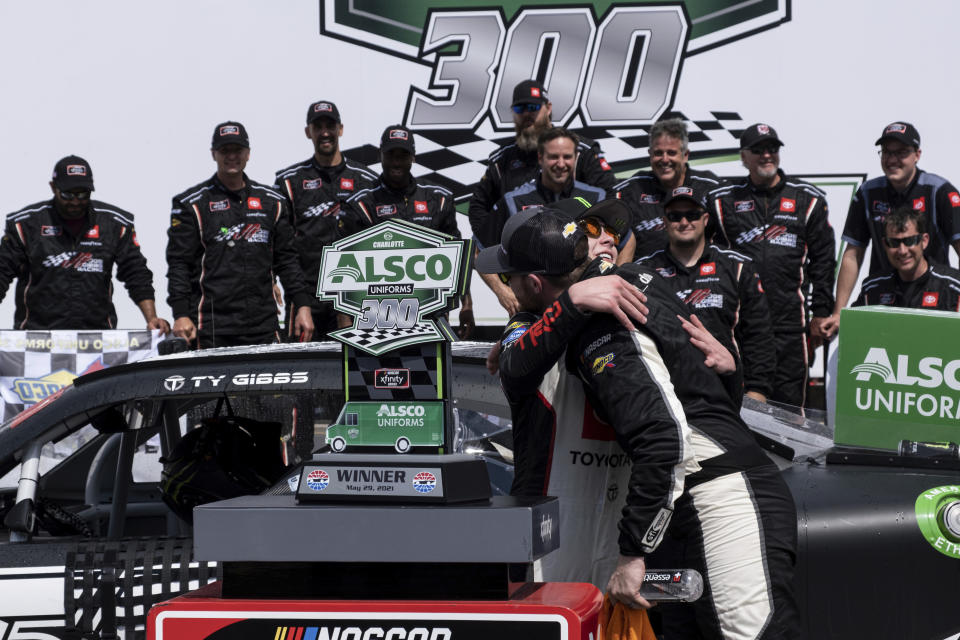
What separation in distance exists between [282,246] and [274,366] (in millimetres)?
3436

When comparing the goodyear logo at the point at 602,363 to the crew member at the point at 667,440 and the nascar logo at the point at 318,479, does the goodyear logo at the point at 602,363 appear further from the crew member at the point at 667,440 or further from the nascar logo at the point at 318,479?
the nascar logo at the point at 318,479

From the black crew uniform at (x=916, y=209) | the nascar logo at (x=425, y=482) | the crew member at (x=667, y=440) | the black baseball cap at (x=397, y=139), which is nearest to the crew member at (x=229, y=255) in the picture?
the black baseball cap at (x=397, y=139)

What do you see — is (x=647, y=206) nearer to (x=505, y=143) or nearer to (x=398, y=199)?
(x=505, y=143)

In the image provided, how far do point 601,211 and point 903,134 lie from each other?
4363 mm

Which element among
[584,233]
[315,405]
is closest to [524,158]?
[315,405]

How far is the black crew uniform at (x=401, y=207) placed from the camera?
647cm

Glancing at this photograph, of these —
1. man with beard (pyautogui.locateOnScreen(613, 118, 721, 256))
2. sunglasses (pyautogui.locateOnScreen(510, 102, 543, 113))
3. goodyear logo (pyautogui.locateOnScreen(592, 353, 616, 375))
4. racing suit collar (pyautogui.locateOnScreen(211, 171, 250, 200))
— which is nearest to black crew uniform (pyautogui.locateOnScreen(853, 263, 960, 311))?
man with beard (pyautogui.locateOnScreen(613, 118, 721, 256))

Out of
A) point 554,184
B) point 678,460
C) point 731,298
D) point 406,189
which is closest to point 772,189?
point 731,298

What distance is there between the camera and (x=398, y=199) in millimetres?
6523

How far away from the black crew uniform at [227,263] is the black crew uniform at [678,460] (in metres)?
4.10

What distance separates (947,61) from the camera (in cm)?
700

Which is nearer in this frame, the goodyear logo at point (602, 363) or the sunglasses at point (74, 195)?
the goodyear logo at point (602, 363)

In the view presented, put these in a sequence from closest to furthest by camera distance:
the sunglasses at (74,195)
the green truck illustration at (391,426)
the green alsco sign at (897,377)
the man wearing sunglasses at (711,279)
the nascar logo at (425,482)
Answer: the nascar logo at (425,482), the green truck illustration at (391,426), the green alsco sign at (897,377), the man wearing sunglasses at (711,279), the sunglasses at (74,195)

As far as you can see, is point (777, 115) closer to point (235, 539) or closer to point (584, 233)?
point (584, 233)
